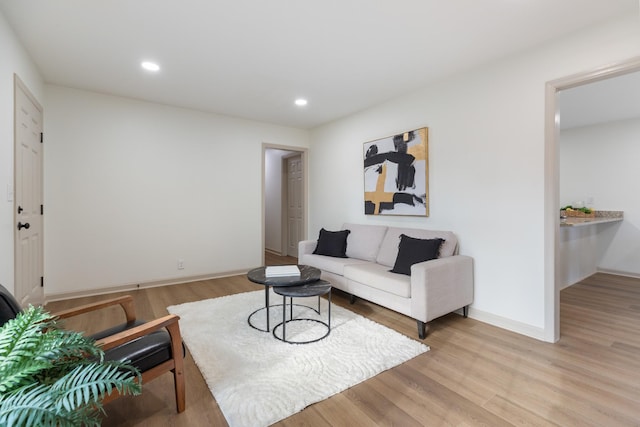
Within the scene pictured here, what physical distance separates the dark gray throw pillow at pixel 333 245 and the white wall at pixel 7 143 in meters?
3.01

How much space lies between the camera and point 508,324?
2.75 meters

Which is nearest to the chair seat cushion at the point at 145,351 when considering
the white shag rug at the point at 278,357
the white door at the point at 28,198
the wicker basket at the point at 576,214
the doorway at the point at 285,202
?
the white shag rug at the point at 278,357

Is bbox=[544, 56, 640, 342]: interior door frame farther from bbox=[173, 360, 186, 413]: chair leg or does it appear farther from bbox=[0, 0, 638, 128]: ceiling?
bbox=[173, 360, 186, 413]: chair leg

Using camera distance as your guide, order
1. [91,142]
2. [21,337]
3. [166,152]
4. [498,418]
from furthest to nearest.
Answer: [166,152] → [91,142] → [498,418] → [21,337]

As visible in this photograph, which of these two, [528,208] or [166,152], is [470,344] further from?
[166,152]

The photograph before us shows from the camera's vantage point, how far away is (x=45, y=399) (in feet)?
2.86

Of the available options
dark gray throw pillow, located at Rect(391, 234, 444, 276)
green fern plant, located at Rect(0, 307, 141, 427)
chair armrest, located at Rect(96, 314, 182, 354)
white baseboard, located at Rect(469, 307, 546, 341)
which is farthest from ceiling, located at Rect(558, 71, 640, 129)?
green fern plant, located at Rect(0, 307, 141, 427)

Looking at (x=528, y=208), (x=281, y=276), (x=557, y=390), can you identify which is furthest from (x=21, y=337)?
(x=528, y=208)

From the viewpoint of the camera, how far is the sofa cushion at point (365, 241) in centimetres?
379

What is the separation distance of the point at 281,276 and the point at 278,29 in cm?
209

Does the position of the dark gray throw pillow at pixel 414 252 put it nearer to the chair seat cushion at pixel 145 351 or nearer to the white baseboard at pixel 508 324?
the white baseboard at pixel 508 324

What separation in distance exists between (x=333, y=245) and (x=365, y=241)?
431 mm

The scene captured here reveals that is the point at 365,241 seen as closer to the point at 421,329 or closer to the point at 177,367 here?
the point at 421,329

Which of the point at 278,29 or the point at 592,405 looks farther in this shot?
the point at 278,29
